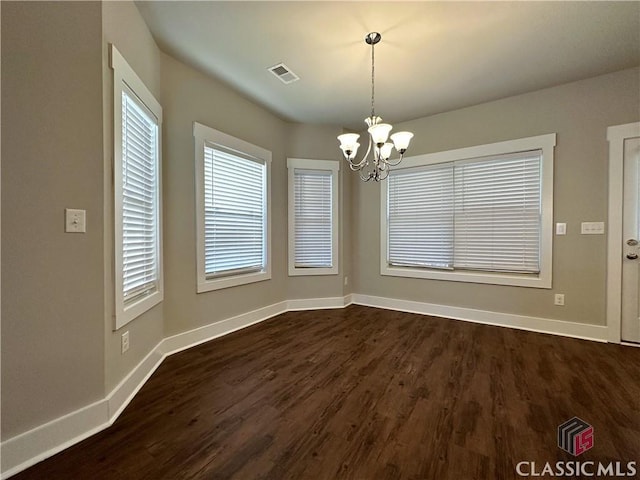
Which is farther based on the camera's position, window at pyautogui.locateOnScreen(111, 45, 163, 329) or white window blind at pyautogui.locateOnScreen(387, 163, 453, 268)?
white window blind at pyautogui.locateOnScreen(387, 163, 453, 268)

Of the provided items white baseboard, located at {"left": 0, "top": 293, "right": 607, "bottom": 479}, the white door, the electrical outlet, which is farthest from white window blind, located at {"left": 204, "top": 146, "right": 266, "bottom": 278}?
the white door

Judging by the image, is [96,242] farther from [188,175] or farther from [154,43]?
[154,43]

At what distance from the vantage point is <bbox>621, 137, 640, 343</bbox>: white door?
2.81 m

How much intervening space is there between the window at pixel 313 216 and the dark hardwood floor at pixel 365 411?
4.93 feet

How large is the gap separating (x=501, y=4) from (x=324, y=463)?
10.5ft

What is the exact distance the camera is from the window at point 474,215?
327 cm

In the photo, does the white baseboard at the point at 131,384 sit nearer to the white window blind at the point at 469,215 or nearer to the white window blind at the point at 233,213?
the white window blind at the point at 233,213

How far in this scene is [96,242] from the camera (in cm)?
163

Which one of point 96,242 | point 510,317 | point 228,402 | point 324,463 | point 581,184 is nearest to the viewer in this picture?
point 324,463

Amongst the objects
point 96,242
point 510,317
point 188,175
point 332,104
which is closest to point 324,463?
point 96,242

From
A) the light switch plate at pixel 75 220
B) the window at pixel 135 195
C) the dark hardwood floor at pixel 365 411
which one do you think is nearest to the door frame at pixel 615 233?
the dark hardwood floor at pixel 365 411

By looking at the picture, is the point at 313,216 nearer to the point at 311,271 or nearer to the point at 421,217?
the point at 311,271

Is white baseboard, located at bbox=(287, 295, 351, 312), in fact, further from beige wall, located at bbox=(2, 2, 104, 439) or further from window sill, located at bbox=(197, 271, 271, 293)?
beige wall, located at bbox=(2, 2, 104, 439)

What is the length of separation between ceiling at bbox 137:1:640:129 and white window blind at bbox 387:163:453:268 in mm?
1074
